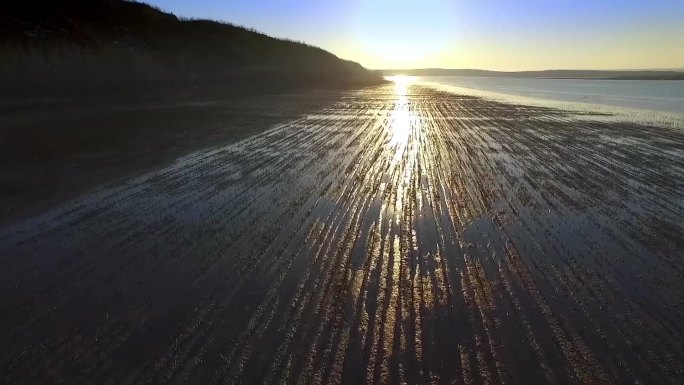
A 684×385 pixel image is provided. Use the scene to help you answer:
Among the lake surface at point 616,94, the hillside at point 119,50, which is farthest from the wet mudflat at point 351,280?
the lake surface at point 616,94

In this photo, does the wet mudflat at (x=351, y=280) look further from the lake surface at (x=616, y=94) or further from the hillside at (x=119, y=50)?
the lake surface at (x=616, y=94)

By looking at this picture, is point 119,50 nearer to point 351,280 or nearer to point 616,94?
point 351,280

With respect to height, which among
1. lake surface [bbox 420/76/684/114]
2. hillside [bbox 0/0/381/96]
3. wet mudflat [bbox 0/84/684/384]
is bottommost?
lake surface [bbox 420/76/684/114]

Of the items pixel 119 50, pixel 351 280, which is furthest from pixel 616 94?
pixel 351 280

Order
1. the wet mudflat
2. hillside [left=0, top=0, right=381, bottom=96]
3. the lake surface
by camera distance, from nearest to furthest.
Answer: the wet mudflat
hillside [left=0, top=0, right=381, bottom=96]
the lake surface

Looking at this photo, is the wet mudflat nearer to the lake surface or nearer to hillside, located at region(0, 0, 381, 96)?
hillside, located at region(0, 0, 381, 96)

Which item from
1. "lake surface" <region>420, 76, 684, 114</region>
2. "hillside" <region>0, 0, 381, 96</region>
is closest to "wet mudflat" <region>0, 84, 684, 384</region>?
"hillside" <region>0, 0, 381, 96</region>

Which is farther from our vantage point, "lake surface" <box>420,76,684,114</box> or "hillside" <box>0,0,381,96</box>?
"lake surface" <box>420,76,684,114</box>

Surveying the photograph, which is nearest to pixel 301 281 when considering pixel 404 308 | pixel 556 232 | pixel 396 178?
pixel 404 308
